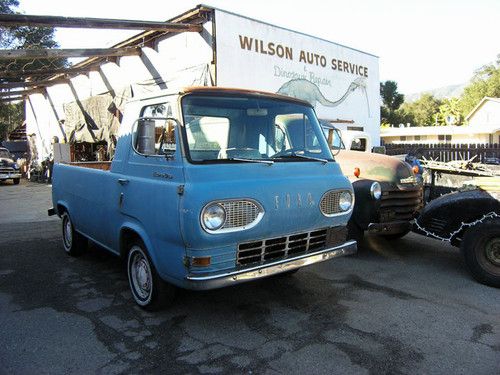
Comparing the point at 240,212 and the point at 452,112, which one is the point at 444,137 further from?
the point at 240,212

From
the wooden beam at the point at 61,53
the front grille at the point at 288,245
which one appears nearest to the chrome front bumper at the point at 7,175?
the wooden beam at the point at 61,53

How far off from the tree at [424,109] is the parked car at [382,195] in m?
68.2

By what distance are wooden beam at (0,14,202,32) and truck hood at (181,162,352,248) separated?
8.39 metres

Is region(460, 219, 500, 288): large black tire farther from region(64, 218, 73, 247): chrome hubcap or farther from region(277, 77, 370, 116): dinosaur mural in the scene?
region(277, 77, 370, 116): dinosaur mural

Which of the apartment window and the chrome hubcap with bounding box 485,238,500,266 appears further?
the apartment window

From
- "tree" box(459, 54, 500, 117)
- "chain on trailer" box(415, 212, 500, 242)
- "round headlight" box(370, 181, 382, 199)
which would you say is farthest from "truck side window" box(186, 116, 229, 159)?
"tree" box(459, 54, 500, 117)

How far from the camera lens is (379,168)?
20.6ft

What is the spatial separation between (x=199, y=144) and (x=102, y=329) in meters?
1.88

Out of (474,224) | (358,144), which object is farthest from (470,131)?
(474,224)

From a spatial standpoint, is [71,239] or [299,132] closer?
[299,132]

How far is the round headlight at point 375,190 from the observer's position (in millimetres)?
5855

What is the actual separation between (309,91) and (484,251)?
11131 mm

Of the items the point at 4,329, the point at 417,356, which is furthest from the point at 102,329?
the point at 417,356

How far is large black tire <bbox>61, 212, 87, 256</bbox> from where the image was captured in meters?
6.25
